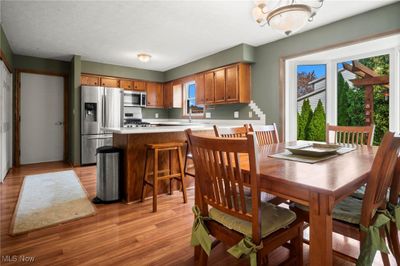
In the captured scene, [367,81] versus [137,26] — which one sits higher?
[137,26]

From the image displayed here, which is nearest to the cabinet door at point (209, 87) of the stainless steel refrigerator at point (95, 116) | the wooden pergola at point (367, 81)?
the stainless steel refrigerator at point (95, 116)

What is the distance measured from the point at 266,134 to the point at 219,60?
2.46 metres

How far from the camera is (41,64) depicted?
4938 millimetres

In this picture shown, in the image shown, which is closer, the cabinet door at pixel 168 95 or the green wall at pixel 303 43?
the green wall at pixel 303 43

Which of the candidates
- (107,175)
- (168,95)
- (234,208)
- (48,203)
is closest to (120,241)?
(107,175)

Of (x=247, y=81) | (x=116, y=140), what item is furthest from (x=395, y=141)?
(x=247, y=81)

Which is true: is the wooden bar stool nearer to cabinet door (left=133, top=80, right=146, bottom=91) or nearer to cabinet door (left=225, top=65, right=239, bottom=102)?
cabinet door (left=225, top=65, right=239, bottom=102)

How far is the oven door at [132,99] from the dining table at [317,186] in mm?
4909

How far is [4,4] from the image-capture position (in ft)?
8.76

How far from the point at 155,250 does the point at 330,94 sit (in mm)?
3401

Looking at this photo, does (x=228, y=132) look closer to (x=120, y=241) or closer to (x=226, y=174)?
(x=226, y=174)

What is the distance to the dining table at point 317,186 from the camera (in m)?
0.92

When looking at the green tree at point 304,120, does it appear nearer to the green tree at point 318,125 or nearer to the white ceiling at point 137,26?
the green tree at point 318,125

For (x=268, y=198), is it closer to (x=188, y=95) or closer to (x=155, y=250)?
(x=155, y=250)
